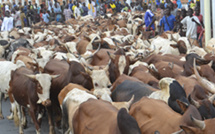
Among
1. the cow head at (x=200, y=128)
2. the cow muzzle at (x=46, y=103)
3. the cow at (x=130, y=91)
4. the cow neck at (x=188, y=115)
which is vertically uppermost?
the cow head at (x=200, y=128)

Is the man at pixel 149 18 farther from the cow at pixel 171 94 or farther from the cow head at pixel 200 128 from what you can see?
the cow head at pixel 200 128

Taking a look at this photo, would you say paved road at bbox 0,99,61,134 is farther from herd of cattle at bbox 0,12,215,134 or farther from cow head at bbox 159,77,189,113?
cow head at bbox 159,77,189,113

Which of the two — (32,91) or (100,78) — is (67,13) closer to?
(32,91)

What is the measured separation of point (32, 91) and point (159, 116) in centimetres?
376

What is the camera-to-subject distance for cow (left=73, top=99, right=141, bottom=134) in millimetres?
4219

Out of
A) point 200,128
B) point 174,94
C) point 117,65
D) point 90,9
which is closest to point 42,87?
point 117,65

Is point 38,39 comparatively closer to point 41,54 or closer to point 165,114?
point 41,54

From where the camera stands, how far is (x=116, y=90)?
6.64 m

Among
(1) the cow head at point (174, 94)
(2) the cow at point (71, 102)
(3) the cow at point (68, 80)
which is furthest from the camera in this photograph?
(3) the cow at point (68, 80)

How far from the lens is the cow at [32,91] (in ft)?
24.5

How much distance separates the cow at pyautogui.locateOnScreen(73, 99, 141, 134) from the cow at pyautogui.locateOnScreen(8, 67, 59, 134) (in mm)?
2107

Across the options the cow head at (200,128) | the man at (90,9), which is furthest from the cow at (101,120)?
the man at (90,9)

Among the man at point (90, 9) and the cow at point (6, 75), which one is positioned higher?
the cow at point (6, 75)

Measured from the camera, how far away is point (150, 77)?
7.80 meters
